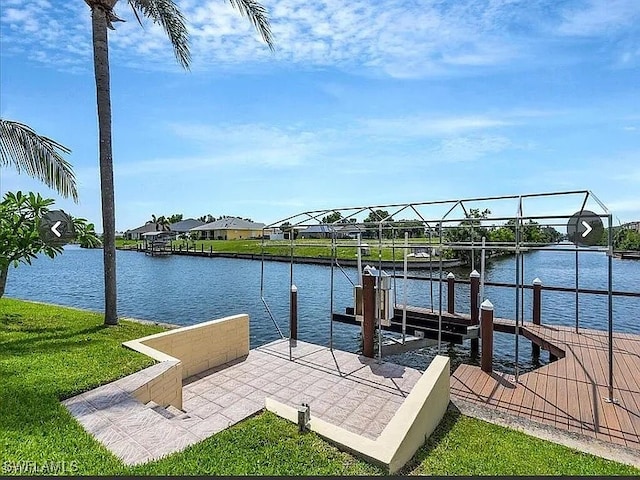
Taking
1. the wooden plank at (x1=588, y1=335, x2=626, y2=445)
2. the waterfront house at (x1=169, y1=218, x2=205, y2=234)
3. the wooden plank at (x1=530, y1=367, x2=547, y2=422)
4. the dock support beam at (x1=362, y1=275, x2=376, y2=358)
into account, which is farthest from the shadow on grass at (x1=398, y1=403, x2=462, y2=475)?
the waterfront house at (x1=169, y1=218, x2=205, y2=234)

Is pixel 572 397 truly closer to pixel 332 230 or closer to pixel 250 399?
pixel 250 399

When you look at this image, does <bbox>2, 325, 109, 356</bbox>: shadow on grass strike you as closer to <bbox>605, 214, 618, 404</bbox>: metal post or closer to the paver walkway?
the paver walkway

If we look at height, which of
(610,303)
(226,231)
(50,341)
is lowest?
(50,341)

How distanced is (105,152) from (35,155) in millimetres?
1185

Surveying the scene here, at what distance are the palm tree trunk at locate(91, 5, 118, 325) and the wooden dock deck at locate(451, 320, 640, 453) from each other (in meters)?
6.53

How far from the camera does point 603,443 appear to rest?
152 inches

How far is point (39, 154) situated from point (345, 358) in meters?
6.87

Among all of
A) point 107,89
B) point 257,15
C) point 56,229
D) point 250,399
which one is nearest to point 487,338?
point 250,399

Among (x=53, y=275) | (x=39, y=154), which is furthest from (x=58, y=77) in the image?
(x=53, y=275)

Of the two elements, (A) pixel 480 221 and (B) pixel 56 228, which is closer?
(A) pixel 480 221

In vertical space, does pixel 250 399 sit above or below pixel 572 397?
below

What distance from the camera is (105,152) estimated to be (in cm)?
758

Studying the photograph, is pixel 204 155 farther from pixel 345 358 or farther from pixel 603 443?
pixel 603 443

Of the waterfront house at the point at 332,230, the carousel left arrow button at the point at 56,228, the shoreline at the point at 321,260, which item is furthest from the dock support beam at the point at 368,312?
the shoreline at the point at 321,260
